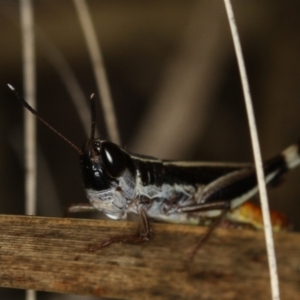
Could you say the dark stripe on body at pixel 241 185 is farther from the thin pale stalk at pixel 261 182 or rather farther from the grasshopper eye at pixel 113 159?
the thin pale stalk at pixel 261 182

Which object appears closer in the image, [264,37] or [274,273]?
[274,273]

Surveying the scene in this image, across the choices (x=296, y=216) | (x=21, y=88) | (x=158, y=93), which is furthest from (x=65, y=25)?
(x=296, y=216)

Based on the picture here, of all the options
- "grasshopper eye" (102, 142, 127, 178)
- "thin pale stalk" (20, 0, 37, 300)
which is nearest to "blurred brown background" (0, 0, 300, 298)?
"thin pale stalk" (20, 0, 37, 300)

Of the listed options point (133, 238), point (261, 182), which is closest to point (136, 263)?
point (133, 238)

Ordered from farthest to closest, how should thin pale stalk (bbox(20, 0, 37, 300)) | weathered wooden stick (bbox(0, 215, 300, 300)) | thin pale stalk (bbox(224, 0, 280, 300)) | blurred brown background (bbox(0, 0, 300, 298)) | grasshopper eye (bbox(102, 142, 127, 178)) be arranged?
1. blurred brown background (bbox(0, 0, 300, 298))
2. thin pale stalk (bbox(20, 0, 37, 300))
3. grasshopper eye (bbox(102, 142, 127, 178))
4. weathered wooden stick (bbox(0, 215, 300, 300))
5. thin pale stalk (bbox(224, 0, 280, 300))

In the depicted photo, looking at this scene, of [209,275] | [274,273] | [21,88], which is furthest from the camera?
[21,88]

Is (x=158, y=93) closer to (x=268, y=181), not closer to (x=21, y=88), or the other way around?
(x=21, y=88)

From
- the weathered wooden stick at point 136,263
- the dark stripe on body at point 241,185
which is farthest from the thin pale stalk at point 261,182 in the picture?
the dark stripe on body at point 241,185

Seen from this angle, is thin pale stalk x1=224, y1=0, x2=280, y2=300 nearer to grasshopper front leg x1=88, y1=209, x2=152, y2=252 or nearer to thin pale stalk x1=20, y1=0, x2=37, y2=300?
grasshopper front leg x1=88, y1=209, x2=152, y2=252

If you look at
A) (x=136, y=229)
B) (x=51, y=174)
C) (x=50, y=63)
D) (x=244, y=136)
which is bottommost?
(x=136, y=229)
